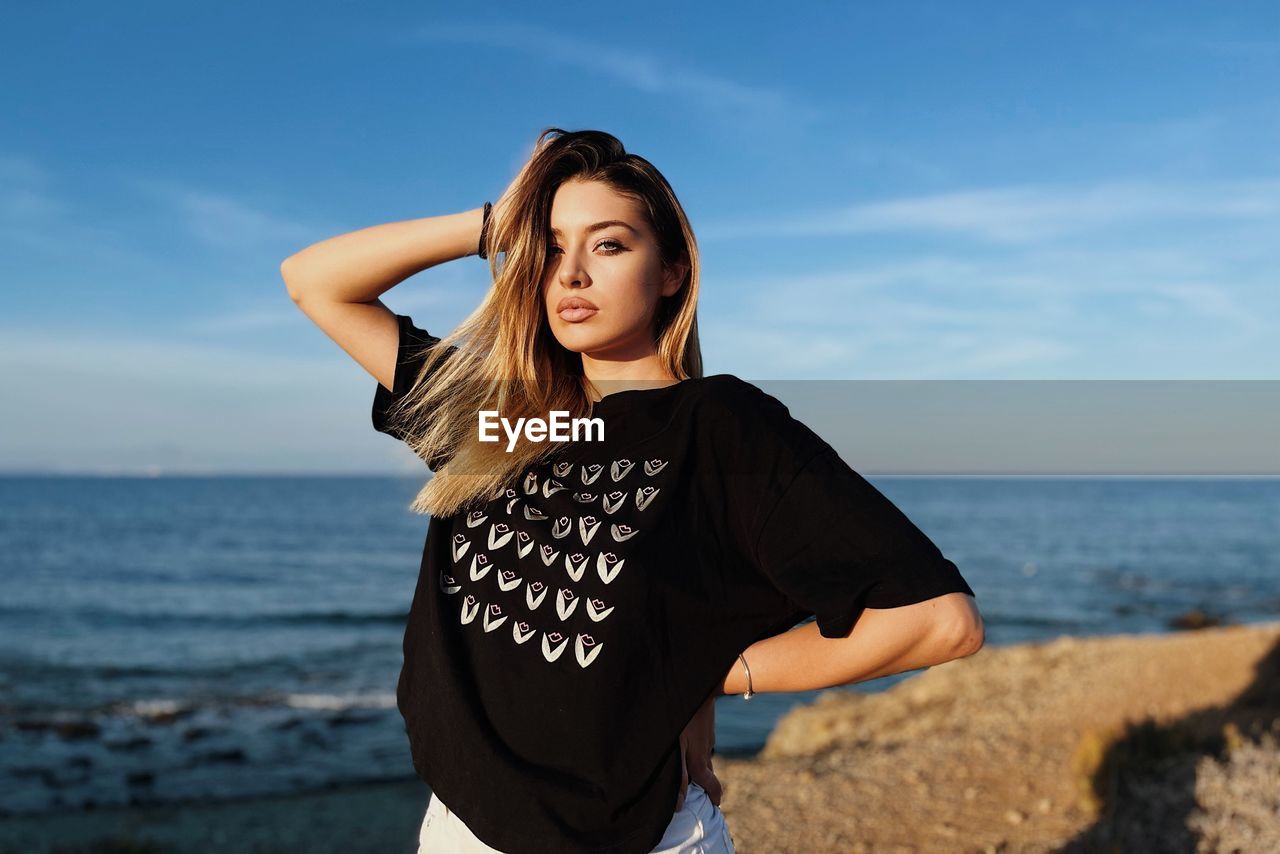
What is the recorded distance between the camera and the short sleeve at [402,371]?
8.04 ft

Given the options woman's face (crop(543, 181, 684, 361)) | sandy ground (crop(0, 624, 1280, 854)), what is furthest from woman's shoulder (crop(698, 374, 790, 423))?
sandy ground (crop(0, 624, 1280, 854))

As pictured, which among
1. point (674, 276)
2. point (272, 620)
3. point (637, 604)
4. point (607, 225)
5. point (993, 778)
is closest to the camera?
point (637, 604)

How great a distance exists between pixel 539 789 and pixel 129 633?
74.1ft

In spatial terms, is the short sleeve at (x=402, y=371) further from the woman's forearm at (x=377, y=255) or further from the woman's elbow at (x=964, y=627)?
the woman's elbow at (x=964, y=627)

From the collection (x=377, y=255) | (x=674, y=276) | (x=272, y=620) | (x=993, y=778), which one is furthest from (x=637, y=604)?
(x=272, y=620)

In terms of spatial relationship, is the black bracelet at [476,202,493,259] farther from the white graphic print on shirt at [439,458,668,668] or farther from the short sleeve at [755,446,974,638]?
the short sleeve at [755,446,974,638]

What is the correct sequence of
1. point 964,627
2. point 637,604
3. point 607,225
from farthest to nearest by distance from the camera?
point 607,225 < point 637,604 < point 964,627

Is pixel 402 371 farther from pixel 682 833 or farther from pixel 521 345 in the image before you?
pixel 682 833

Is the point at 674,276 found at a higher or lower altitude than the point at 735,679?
higher

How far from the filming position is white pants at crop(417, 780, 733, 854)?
189cm

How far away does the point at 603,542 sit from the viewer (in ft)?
6.38

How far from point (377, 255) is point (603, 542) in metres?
0.96

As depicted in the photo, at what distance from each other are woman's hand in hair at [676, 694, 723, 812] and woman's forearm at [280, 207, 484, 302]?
1.20 m

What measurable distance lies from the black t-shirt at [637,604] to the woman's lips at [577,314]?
12.0 inches
